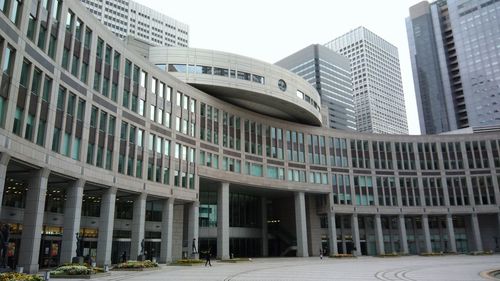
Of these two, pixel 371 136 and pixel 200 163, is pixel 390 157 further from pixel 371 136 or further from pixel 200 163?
pixel 200 163

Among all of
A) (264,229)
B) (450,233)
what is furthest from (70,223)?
(450,233)

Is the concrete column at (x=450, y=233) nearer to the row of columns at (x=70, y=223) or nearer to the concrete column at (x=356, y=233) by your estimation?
the concrete column at (x=356, y=233)

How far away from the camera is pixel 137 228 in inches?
1837

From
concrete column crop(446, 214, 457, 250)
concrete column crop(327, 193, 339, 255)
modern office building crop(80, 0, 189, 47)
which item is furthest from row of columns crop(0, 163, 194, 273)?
modern office building crop(80, 0, 189, 47)

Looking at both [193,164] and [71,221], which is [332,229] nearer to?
[193,164]

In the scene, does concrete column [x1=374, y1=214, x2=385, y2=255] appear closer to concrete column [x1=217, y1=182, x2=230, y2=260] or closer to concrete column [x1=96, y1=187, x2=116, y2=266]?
concrete column [x1=217, y1=182, x2=230, y2=260]

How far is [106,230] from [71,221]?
5353 millimetres

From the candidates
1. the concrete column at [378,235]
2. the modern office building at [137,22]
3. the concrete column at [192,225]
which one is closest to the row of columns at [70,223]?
the concrete column at [192,225]

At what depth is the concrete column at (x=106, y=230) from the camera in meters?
40.8

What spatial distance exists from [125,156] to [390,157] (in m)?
57.0

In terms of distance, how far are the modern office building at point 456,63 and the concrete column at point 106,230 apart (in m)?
150

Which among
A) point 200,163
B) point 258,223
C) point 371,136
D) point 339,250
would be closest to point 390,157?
point 371,136

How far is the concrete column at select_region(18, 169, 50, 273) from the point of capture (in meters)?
30.6

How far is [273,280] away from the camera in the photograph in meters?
25.3
